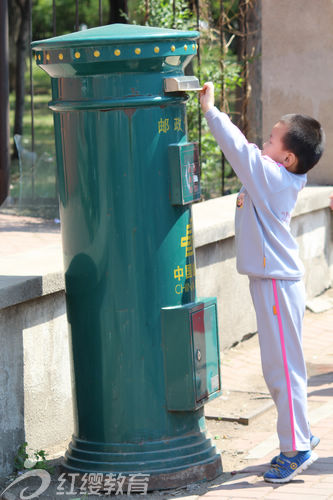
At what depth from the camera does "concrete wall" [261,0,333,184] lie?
25.1ft

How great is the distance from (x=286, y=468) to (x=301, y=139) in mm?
1401

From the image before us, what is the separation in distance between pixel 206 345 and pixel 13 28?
48.6 feet

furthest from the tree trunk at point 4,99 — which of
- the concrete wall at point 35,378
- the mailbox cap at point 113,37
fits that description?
the mailbox cap at point 113,37

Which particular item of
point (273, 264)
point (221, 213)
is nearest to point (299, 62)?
point (221, 213)

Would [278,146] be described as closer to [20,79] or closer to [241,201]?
[241,201]

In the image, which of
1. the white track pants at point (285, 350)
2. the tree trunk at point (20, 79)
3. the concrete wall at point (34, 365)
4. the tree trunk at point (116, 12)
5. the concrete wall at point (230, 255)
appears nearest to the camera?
the white track pants at point (285, 350)

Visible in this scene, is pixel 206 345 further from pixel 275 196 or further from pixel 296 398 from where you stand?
pixel 275 196

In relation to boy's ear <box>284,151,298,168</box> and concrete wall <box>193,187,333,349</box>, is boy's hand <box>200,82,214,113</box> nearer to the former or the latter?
boy's ear <box>284,151,298,168</box>

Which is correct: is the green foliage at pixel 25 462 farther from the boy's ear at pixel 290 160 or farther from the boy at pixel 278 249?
the boy's ear at pixel 290 160

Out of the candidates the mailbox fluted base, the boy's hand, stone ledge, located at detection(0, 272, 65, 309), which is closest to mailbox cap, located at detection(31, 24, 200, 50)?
the boy's hand

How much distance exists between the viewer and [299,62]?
304 inches

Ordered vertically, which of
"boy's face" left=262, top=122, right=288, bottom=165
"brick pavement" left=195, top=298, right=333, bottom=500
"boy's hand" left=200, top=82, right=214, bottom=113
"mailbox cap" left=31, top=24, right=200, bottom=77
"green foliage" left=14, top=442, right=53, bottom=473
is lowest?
"brick pavement" left=195, top=298, right=333, bottom=500

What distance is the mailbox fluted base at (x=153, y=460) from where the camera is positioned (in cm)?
373

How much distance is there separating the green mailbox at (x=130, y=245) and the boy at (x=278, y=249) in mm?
210
